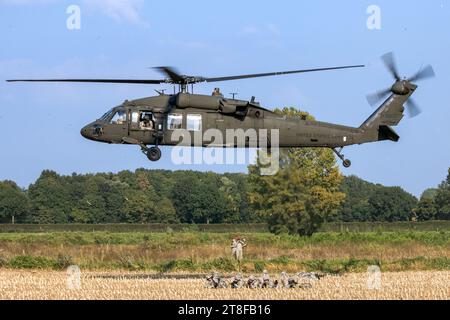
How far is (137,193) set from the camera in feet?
416

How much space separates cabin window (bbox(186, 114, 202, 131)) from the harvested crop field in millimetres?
5755

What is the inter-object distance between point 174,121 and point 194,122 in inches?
30.7

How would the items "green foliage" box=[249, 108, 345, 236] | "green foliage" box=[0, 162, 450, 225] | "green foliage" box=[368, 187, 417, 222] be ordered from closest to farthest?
"green foliage" box=[249, 108, 345, 236]
"green foliage" box=[0, 162, 450, 225]
"green foliage" box=[368, 187, 417, 222]

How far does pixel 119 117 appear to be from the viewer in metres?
35.8

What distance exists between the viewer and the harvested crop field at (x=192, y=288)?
2645 cm

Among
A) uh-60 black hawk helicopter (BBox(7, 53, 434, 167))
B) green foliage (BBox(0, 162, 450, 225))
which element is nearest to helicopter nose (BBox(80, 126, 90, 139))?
uh-60 black hawk helicopter (BBox(7, 53, 434, 167))

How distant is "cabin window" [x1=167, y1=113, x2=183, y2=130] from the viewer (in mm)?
35250

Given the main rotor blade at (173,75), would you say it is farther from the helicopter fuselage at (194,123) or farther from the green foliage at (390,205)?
the green foliage at (390,205)

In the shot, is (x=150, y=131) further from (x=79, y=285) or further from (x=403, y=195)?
(x=403, y=195)

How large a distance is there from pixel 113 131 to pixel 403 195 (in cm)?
11180

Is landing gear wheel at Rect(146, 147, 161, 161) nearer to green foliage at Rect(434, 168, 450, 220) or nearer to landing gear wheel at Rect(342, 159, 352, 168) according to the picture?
landing gear wheel at Rect(342, 159, 352, 168)

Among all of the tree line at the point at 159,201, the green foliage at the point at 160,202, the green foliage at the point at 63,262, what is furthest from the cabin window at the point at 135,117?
the tree line at the point at 159,201

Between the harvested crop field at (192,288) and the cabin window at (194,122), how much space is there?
576 centimetres
